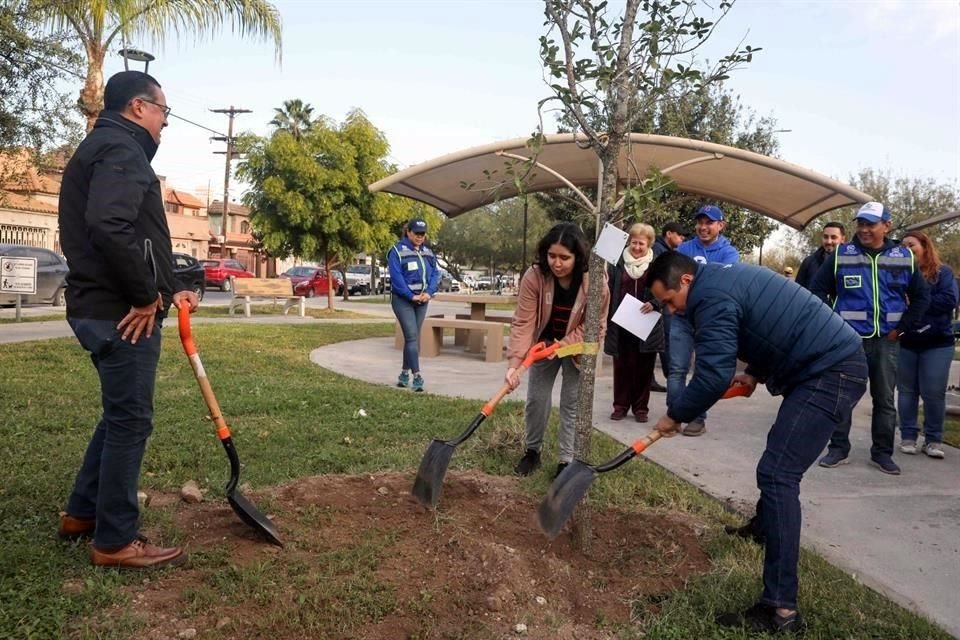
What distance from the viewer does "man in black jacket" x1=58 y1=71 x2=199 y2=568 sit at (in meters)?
3.03

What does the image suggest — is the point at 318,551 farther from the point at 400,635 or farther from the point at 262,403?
the point at 262,403

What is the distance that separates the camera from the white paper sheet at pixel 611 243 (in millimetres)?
3545

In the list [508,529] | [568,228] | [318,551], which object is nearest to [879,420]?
[568,228]

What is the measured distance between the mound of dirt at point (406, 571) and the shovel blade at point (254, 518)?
5cm

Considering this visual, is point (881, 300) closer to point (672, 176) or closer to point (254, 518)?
point (254, 518)

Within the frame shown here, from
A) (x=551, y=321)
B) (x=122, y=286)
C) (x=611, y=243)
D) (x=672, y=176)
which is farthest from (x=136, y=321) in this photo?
(x=672, y=176)

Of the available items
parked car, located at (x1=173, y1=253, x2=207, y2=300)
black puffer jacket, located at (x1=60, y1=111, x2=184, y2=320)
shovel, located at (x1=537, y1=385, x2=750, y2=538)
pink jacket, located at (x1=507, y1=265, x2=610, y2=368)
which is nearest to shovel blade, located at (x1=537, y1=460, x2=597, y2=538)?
shovel, located at (x1=537, y1=385, x2=750, y2=538)

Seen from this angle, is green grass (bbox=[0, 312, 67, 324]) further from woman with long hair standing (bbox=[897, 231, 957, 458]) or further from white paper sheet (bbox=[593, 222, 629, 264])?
woman with long hair standing (bbox=[897, 231, 957, 458])

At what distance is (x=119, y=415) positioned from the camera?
10.4 feet

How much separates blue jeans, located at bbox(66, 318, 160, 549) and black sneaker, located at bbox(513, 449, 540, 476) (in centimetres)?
229

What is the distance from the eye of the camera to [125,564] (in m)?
3.21

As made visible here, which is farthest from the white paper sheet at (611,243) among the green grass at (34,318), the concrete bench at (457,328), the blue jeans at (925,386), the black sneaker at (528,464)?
the green grass at (34,318)

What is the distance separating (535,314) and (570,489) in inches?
64.1

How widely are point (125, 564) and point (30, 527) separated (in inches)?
29.5
